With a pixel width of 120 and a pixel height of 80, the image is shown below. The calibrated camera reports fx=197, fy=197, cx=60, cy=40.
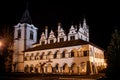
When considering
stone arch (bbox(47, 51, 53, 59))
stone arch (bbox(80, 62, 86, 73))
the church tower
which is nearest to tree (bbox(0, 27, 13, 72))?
the church tower

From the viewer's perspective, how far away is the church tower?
59.4 meters

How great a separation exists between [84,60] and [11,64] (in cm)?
2762

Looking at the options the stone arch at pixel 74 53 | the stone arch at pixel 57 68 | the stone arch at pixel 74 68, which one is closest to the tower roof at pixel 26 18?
the stone arch at pixel 57 68

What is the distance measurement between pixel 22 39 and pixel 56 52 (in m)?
16.5

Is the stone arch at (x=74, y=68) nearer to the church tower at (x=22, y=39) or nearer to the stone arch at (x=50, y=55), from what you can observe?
the stone arch at (x=50, y=55)

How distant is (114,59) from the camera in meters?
22.9

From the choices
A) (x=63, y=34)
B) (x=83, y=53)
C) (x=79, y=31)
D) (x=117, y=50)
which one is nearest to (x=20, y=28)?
(x=63, y=34)

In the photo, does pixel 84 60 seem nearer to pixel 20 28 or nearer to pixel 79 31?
pixel 79 31

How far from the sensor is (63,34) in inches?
2157

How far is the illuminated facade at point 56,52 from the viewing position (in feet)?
147

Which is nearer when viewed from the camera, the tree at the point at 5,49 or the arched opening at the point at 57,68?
the tree at the point at 5,49

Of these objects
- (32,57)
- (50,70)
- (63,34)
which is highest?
(63,34)

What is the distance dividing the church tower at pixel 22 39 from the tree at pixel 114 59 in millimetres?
38645

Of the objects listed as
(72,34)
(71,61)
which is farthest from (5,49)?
(72,34)
